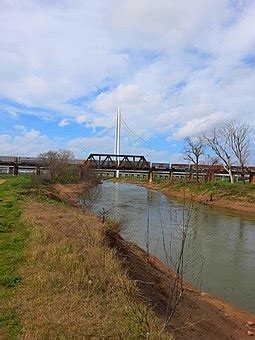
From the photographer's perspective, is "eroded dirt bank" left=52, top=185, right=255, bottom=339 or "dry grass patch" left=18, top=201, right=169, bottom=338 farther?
"eroded dirt bank" left=52, top=185, right=255, bottom=339

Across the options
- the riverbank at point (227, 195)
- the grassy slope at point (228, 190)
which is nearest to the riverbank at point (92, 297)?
the riverbank at point (227, 195)

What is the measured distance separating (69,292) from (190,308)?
12.5 ft

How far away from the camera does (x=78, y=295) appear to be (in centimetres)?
697

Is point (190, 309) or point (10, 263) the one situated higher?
point (10, 263)

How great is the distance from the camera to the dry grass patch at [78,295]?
228 inches

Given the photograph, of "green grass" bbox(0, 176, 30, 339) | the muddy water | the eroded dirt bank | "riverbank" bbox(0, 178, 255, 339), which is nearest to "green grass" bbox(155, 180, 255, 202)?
the muddy water

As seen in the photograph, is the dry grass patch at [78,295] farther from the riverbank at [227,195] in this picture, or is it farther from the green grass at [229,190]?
the green grass at [229,190]

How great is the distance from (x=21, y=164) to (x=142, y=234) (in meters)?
52.6

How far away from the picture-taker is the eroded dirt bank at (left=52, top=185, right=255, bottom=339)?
325 inches

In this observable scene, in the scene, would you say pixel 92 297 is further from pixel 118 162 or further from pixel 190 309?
pixel 118 162

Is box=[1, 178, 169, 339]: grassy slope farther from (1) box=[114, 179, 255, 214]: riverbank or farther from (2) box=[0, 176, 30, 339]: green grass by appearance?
(1) box=[114, 179, 255, 214]: riverbank

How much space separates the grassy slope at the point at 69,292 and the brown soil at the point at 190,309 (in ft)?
3.27

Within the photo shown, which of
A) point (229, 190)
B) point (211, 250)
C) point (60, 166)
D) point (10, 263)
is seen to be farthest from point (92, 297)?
point (60, 166)

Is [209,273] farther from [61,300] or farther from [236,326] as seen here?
[61,300]
